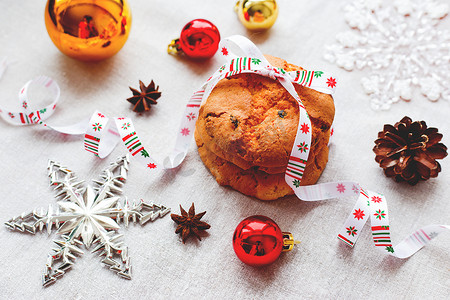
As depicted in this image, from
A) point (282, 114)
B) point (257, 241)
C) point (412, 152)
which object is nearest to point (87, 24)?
point (282, 114)

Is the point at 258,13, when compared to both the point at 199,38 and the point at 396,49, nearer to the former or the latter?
the point at 199,38

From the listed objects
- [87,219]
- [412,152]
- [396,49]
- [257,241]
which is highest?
[396,49]

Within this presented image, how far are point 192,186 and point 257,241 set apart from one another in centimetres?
31

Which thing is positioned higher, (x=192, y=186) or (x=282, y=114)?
(x=282, y=114)

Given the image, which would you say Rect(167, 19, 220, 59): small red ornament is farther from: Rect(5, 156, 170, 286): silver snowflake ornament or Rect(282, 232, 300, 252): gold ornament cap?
Rect(282, 232, 300, 252): gold ornament cap

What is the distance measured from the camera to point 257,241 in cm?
123

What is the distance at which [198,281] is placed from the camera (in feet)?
Result: 4.20

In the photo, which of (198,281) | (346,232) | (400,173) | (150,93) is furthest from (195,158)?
(400,173)

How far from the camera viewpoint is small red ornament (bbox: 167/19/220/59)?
5.35 feet

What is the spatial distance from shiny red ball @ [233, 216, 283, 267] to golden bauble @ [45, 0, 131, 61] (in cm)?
81

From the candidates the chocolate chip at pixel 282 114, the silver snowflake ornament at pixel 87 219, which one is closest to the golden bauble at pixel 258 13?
the chocolate chip at pixel 282 114

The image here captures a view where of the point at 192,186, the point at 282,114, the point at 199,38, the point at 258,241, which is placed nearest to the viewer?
the point at 258,241

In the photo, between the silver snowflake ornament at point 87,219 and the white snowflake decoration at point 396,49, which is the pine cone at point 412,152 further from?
the silver snowflake ornament at point 87,219

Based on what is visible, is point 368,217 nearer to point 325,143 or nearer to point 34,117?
point 325,143
